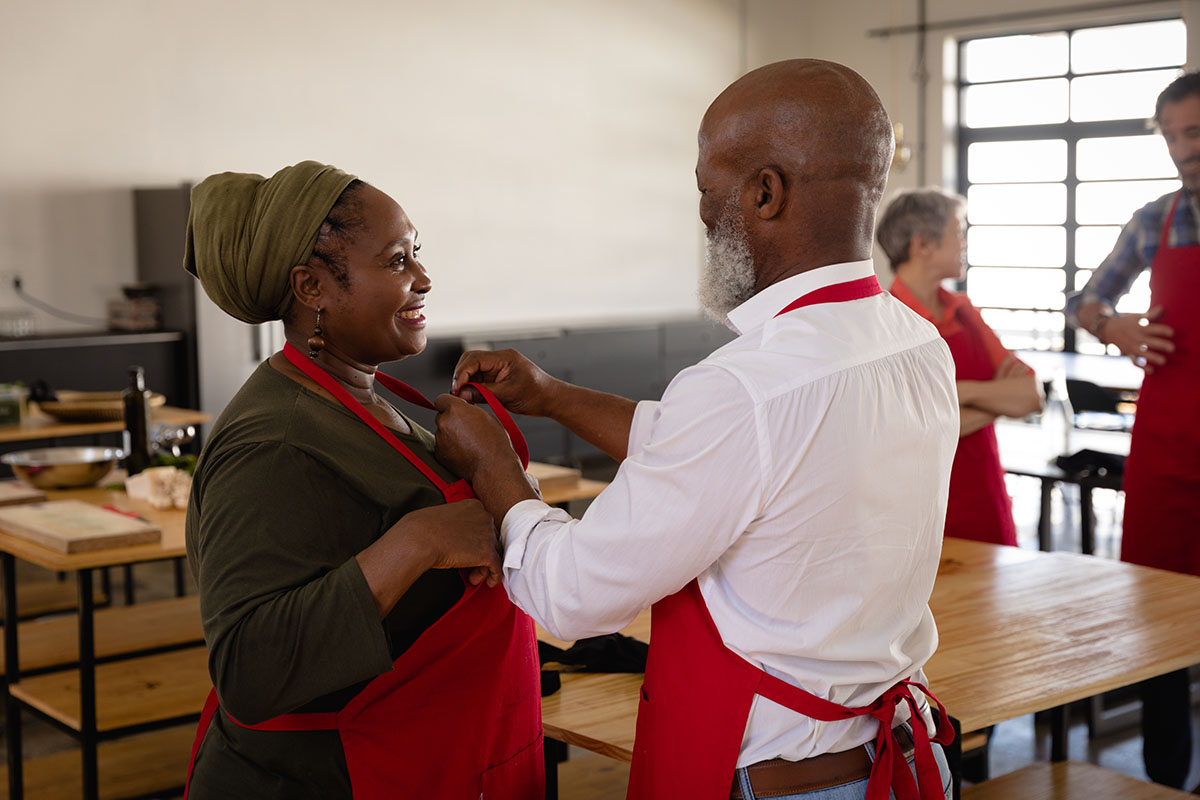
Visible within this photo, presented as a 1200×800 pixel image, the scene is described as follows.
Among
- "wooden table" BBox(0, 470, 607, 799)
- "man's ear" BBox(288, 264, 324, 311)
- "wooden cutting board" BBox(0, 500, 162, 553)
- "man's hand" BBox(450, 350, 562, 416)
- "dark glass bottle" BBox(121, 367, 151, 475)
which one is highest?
"man's ear" BBox(288, 264, 324, 311)

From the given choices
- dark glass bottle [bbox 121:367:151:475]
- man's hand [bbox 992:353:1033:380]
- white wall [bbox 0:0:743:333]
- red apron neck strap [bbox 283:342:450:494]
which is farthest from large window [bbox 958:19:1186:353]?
red apron neck strap [bbox 283:342:450:494]

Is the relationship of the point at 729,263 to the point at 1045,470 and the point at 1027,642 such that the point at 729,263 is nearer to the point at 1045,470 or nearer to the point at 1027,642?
the point at 1027,642

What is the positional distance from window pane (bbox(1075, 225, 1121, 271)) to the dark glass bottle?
7867mm

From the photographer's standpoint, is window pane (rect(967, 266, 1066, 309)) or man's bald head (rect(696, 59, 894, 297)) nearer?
man's bald head (rect(696, 59, 894, 297))

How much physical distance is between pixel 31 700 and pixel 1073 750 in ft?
10.2

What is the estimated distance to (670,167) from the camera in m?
10.4

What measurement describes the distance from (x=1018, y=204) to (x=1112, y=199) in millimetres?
786

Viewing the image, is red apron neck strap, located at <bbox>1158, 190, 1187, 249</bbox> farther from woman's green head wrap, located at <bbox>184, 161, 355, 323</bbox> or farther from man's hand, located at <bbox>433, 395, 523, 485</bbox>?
woman's green head wrap, located at <bbox>184, 161, 355, 323</bbox>

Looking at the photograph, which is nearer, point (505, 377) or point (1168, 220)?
point (505, 377)

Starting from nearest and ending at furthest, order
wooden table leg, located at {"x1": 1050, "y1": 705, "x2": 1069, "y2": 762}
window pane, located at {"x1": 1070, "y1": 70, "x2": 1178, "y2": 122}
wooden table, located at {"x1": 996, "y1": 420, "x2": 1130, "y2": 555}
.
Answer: wooden table leg, located at {"x1": 1050, "y1": 705, "x2": 1069, "y2": 762}, wooden table, located at {"x1": 996, "y1": 420, "x2": 1130, "y2": 555}, window pane, located at {"x1": 1070, "y1": 70, "x2": 1178, "y2": 122}

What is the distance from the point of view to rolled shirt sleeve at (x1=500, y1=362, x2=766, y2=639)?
49.1 inches

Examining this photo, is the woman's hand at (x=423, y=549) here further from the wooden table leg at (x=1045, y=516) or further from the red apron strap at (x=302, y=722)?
the wooden table leg at (x=1045, y=516)

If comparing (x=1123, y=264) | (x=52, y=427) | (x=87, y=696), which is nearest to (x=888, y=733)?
(x=87, y=696)

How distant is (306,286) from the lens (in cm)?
159
